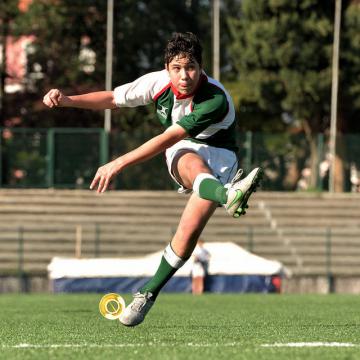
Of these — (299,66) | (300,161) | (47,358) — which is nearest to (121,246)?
(300,161)

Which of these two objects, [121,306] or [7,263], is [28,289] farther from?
[121,306]

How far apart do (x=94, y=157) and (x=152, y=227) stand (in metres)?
3.77

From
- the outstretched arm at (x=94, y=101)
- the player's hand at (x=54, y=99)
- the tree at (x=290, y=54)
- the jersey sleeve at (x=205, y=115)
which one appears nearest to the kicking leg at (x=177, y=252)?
the jersey sleeve at (x=205, y=115)

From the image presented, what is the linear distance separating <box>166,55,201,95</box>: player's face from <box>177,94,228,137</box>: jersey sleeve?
0.15m

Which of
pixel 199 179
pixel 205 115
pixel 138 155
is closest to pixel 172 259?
pixel 199 179

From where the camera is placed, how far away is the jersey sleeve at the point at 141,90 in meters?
9.06

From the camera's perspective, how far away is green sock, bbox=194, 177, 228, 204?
27.8ft

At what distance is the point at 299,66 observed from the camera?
142ft

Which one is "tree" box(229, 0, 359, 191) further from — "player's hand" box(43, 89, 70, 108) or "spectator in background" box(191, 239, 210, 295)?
"player's hand" box(43, 89, 70, 108)

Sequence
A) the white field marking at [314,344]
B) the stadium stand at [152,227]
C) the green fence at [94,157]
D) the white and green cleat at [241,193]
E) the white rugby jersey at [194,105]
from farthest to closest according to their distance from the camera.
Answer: the green fence at [94,157]
the stadium stand at [152,227]
the white rugby jersey at [194,105]
the white and green cleat at [241,193]
the white field marking at [314,344]

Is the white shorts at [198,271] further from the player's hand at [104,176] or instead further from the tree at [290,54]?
the player's hand at [104,176]

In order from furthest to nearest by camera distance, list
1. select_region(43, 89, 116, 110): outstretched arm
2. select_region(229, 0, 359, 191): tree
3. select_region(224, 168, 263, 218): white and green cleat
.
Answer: select_region(229, 0, 359, 191): tree → select_region(43, 89, 116, 110): outstretched arm → select_region(224, 168, 263, 218): white and green cleat

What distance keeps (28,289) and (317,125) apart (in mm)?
16854

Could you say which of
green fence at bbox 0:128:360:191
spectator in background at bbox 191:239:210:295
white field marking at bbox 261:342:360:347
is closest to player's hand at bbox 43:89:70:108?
white field marking at bbox 261:342:360:347
